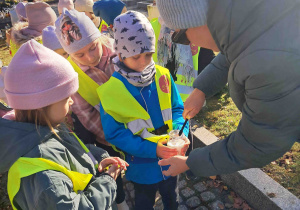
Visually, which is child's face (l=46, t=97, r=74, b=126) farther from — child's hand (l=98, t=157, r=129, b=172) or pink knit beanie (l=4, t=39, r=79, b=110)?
child's hand (l=98, t=157, r=129, b=172)

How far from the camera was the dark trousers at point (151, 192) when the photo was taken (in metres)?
2.46

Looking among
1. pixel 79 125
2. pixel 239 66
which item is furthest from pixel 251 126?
pixel 79 125

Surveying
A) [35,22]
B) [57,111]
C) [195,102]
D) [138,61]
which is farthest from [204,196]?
[35,22]

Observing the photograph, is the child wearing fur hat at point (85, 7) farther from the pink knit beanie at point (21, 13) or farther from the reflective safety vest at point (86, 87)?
the reflective safety vest at point (86, 87)

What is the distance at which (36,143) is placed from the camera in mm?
1457

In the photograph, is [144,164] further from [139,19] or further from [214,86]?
[139,19]

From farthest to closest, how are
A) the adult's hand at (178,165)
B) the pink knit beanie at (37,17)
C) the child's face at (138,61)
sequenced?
the pink knit beanie at (37,17) < the child's face at (138,61) < the adult's hand at (178,165)

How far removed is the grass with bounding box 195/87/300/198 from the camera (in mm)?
2984

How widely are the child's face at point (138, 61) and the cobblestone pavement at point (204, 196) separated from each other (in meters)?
1.77

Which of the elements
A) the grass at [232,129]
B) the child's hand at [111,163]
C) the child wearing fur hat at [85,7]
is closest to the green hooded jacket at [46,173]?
the child's hand at [111,163]

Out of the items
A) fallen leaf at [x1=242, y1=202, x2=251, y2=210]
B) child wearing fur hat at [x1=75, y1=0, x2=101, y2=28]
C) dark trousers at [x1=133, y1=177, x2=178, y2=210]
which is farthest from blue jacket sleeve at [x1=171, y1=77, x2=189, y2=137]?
child wearing fur hat at [x1=75, y1=0, x2=101, y2=28]

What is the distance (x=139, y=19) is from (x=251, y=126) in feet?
4.52

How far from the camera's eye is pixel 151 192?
8.18 ft

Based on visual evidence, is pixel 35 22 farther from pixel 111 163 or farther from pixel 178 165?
pixel 178 165
